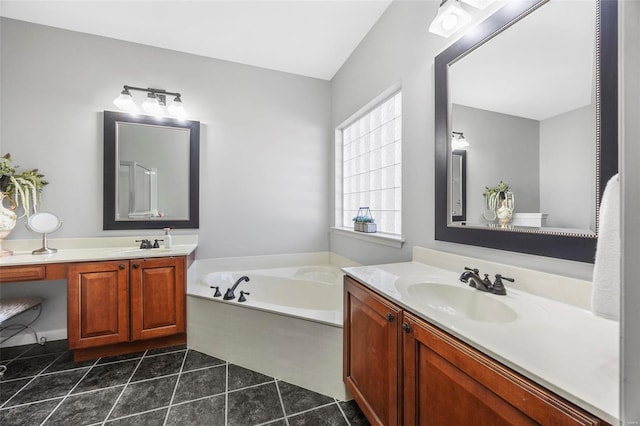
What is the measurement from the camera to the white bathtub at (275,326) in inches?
63.2

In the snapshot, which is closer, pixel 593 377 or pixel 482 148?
pixel 593 377

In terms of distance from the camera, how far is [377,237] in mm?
2080

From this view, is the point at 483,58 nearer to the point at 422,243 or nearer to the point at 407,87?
the point at 407,87

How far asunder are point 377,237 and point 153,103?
2.39 meters

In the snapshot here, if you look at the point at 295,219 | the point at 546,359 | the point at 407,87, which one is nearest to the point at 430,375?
the point at 546,359

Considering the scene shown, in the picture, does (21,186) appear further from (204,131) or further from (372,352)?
(372,352)

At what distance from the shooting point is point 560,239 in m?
0.97

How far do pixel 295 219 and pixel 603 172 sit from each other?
8.04ft

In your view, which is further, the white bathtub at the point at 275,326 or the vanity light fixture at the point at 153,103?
the vanity light fixture at the point at 153,103

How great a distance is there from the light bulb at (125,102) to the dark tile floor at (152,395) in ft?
6.95

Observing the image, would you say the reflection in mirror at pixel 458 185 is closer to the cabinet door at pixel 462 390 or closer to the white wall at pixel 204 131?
the cabinet door at pixel 462 390

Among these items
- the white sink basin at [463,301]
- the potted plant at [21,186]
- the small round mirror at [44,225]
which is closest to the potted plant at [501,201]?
the white sink basin at [463,301]

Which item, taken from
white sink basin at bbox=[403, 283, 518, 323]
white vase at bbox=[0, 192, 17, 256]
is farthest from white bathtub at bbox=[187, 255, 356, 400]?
white vase at bbox=[0, 192, 17, 256]

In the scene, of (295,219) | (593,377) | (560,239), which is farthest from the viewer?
(295,219)
